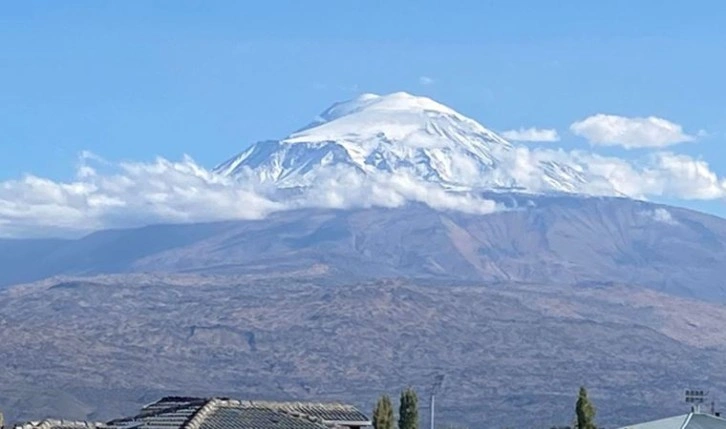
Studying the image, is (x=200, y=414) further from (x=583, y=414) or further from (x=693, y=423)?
(x=693, y=423)

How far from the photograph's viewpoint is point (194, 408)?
60.4 metres

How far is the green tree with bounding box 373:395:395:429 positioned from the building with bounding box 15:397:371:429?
749cm

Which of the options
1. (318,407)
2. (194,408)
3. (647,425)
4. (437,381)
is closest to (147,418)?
(194,408)

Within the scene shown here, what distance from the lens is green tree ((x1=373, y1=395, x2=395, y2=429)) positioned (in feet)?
241

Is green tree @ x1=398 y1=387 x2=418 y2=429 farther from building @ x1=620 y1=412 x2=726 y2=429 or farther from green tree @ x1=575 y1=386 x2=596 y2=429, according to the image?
green tree @ x1=575 y1=386 x2=596 y2=429

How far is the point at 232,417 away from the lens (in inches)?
2371

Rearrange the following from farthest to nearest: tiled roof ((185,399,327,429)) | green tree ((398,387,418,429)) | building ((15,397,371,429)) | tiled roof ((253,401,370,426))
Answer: green tree ((398,387,418,429)) → tiled roof ((253,401,370,426)) → building ((15,397,371,429)) → tiled roof ((185,399,327,429))

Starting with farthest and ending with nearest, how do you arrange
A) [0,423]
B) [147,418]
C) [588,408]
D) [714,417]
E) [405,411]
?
[405,411] < [714,417] < [588,408] < [147,418] < [0,423]

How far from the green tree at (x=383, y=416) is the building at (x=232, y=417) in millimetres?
7491

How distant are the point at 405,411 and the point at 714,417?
1704 centimetres

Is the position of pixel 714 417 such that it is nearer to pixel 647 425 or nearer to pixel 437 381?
pixel 647 425

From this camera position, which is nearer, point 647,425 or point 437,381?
point 647,425

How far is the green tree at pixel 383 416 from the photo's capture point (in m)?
73.4

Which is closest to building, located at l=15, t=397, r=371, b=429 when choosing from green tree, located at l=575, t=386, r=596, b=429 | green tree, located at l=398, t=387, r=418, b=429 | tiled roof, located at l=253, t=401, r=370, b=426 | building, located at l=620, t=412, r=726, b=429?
tiled roof, located at l=253, t=401, r=370, b=426
